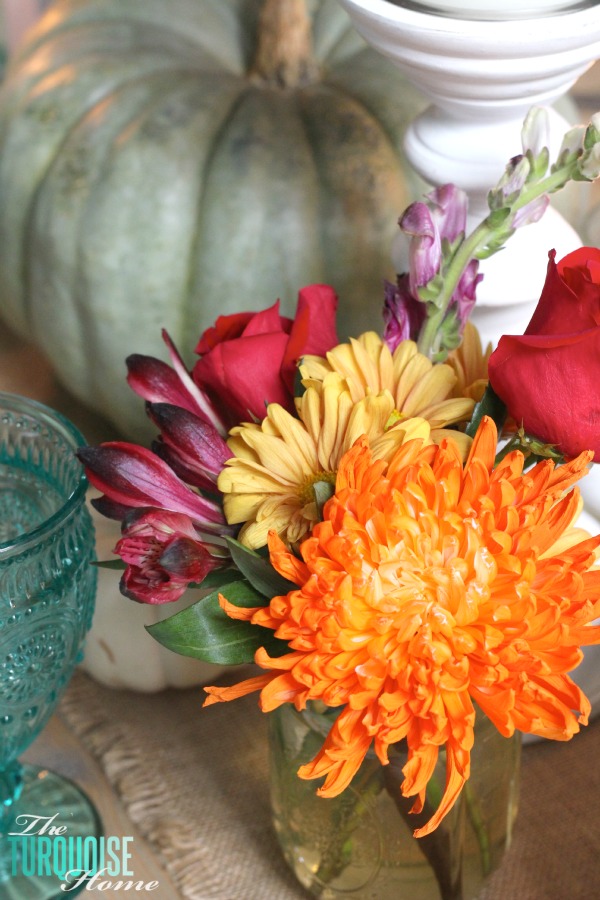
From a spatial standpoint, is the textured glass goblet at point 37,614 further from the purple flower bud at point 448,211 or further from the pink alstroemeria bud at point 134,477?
the purple flower bud at point 448,211

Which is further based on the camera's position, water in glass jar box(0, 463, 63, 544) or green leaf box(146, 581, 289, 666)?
water in glass jar box(0, 463, 63, 544)

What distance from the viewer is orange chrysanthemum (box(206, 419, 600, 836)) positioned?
0.35 metres

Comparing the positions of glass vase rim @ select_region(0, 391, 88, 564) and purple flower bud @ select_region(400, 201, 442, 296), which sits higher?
purple flower bud @ select_region(400, 201, 442, 296)

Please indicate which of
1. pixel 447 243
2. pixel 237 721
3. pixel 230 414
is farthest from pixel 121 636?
pixel 447 243

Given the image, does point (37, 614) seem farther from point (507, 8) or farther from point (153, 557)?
point (507, 8)

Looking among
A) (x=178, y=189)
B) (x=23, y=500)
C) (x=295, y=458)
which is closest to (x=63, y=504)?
(x=23, y=500)

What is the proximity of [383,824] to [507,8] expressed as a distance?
364 mm

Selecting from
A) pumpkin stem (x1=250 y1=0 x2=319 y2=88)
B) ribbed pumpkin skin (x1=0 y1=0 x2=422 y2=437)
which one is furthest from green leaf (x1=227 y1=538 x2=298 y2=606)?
pumpkin stem (x1=250 y1=0 x2=319 y2=88)

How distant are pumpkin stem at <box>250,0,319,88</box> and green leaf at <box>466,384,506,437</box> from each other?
1.39 ft

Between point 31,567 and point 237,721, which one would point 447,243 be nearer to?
point 31,567

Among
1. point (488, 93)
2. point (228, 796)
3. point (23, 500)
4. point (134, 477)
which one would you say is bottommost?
point (228, 796)

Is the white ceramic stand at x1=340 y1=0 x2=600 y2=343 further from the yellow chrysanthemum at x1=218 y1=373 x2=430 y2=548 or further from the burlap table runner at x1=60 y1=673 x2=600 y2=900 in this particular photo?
the burlap table runner at x1=60 y1=673 x2=600 y2=900

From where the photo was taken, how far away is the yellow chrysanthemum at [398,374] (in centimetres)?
43

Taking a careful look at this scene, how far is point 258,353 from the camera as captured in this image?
438mm
